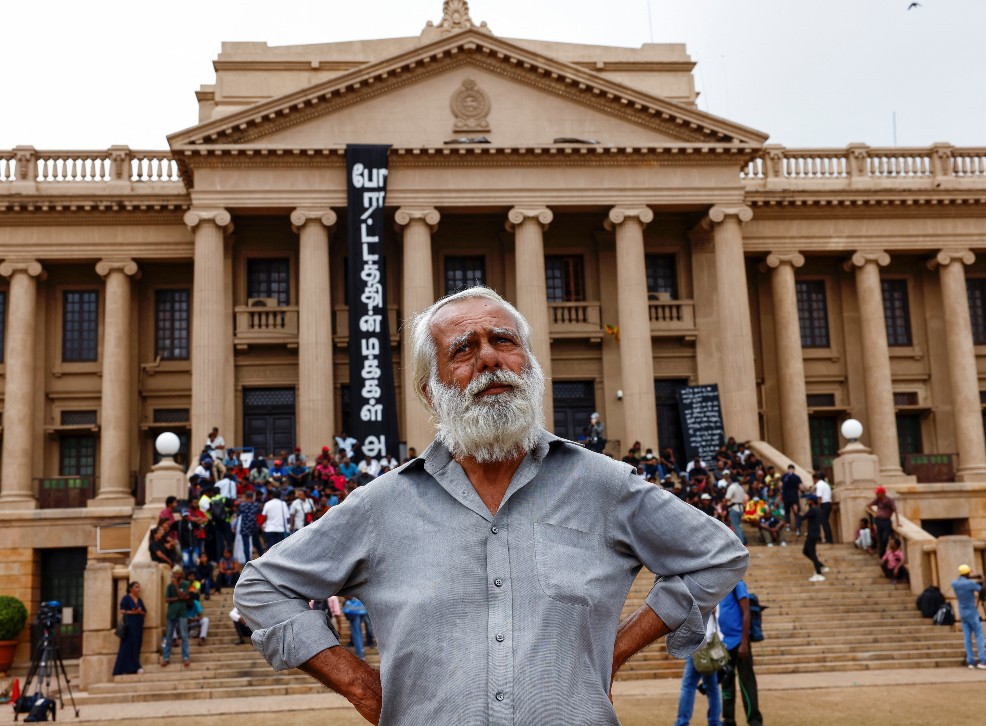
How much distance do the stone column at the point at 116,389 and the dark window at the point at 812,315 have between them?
22358 mm

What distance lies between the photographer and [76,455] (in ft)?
126

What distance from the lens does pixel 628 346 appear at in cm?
3516

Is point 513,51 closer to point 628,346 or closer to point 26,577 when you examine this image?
point 628,346

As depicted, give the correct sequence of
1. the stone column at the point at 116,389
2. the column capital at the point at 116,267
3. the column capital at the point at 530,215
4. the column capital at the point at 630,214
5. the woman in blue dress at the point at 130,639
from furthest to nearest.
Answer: the column capital at the point at 116,267 → the stone column at the point at 116,389 → the column capital at the point at 630,214 → the column capital at the point at 530,215 → the woman in blue dress at the point at 130,639

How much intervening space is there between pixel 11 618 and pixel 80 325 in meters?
13.2

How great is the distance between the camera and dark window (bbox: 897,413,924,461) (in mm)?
40875

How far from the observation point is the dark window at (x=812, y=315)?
41.1m

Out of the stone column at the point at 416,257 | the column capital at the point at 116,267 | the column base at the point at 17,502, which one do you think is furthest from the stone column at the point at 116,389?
the stone column at the point at 416,257

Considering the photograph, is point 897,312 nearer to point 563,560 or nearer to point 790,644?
point 790,644

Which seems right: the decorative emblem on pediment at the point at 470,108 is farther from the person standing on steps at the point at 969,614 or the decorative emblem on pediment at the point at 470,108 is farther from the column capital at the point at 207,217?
the person standing on steps at the point at 969,614

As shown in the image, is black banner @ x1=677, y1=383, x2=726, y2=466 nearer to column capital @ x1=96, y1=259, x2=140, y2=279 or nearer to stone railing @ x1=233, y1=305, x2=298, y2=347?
stone railing @ x1=233, y1=305, x2=298, y2=347

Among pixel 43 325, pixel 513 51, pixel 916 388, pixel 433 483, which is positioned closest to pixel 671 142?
pixel 513 51

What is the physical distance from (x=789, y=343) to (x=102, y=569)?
2452 cm

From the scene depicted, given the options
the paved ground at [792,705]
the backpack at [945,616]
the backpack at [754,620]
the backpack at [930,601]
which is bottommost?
the paved ground at [792,705]
